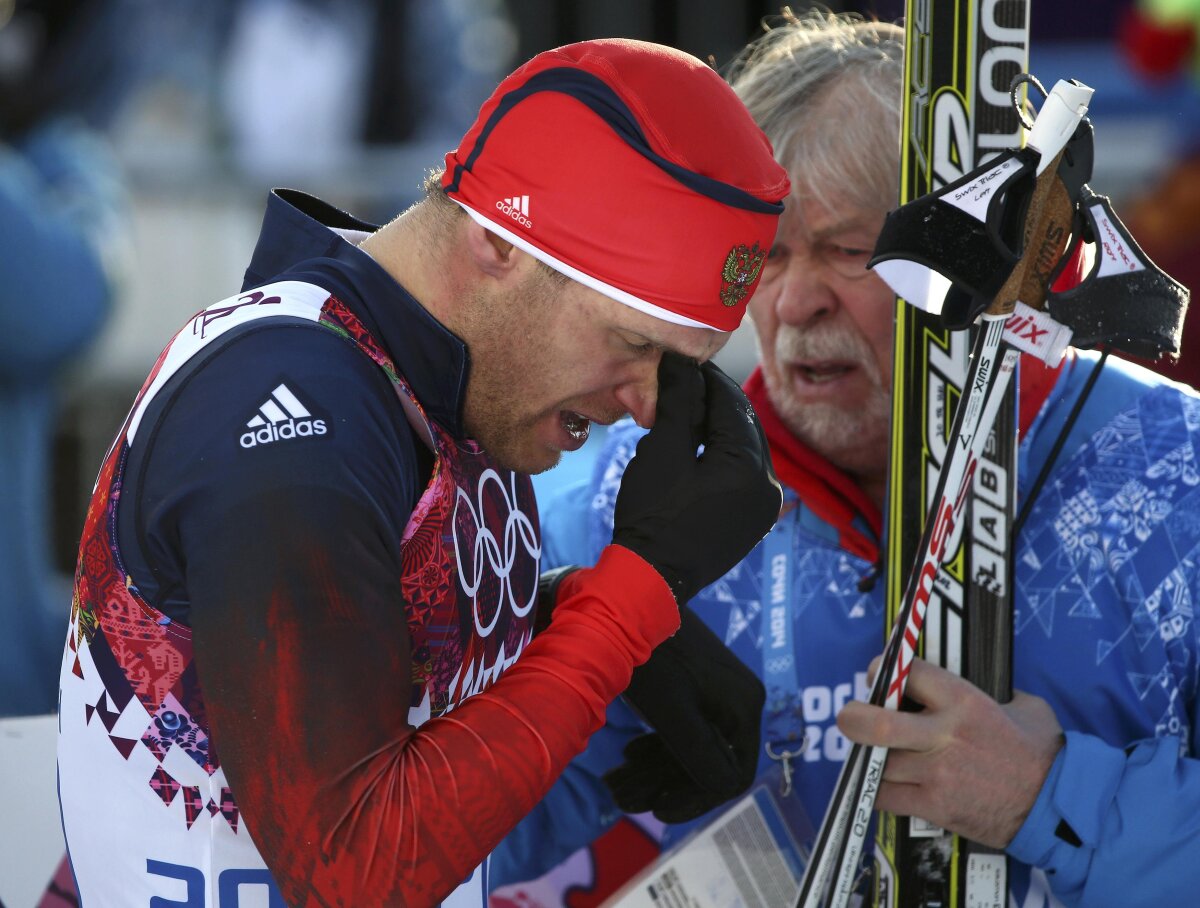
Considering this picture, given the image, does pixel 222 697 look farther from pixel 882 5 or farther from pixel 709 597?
pixel 882 5

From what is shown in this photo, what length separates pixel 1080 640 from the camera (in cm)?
194

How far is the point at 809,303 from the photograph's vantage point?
6.96 ft

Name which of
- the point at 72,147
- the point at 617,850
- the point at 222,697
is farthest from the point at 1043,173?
the point at 72,147

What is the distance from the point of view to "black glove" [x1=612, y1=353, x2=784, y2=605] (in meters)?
1.50

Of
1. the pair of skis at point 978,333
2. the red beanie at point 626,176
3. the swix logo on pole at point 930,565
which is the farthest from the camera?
the swix logo on pole at point 930,565

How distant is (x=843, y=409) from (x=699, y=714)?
566mm

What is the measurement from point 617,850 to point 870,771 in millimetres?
690

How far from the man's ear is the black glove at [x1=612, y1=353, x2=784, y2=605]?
217 mm

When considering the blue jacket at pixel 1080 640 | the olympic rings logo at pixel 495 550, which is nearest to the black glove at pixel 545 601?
the olympic rings logo at pixel 495 550

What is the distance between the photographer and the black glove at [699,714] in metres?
1.79

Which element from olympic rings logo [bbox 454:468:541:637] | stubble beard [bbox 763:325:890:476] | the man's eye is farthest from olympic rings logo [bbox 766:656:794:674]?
the man's eye

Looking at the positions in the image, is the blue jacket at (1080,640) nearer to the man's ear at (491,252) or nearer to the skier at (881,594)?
the skier at (881,594)

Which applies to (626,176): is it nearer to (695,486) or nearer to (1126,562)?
(695,486)

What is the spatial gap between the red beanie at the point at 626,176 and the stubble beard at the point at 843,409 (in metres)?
0.65
